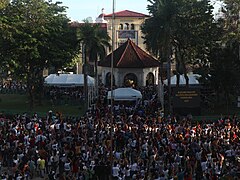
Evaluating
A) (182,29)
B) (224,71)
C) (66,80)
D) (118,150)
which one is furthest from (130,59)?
(118,150)

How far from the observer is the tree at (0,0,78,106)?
43375 millimetres

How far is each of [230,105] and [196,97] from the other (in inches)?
315

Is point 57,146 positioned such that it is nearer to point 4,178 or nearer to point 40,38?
point 4,178

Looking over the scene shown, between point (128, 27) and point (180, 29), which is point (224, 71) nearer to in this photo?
point (180, 29)

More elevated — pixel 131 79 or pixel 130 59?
pixel 130 59

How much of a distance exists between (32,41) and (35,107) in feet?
21.0

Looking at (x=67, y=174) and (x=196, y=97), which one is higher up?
(x=196, y=97)

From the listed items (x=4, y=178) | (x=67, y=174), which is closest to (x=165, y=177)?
(x=67, y=174)

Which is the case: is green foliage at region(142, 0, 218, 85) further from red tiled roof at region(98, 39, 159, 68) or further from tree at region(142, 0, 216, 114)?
red tiled roof at region(98, 39, 159, 68)

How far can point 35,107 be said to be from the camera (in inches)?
1816

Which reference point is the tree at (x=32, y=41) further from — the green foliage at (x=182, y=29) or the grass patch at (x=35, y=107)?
the green foliage at (x=182, y=29)

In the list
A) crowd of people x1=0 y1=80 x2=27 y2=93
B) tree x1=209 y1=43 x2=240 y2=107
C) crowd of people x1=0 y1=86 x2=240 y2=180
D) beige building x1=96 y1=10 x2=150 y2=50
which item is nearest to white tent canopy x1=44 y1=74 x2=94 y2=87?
crowd of people x1=0 y1=80 x2=27 y2=93

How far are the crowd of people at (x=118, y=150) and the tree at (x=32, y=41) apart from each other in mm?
13089

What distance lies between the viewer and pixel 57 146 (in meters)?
25.6
